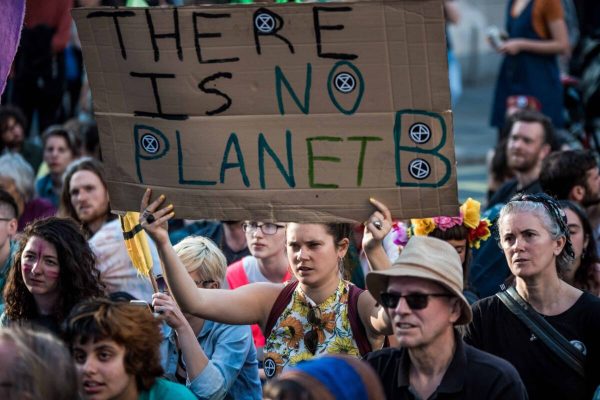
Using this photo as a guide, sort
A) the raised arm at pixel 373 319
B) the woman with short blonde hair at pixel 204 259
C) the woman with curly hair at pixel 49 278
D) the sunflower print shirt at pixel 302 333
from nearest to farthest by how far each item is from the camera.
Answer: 1. the raised arm at pixel 373 319
2. the sunflower print shirt at pixel 302 333
3. the woman with curly hair at pixel 49 278
4. the woman with short blonde hair at pixel 204 259

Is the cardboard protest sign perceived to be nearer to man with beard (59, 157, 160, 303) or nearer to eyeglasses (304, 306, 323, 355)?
eyeglasses (304, 306, 323, 355)

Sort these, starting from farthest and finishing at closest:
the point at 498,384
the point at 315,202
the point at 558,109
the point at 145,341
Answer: the point at 558,109 < the point at 315,202 < the point at 145,341 < the point at 498,384

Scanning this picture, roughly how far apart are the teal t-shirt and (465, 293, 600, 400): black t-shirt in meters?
1.41

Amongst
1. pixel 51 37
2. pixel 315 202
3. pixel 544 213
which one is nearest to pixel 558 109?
pixel 51 37

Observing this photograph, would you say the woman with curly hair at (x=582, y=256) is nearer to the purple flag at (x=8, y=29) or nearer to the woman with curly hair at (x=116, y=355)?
the woman with curly hair at (x=116, y=355)

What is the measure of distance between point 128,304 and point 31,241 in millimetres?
1319

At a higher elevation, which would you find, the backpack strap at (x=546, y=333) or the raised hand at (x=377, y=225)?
the raised hand at (x=377, y=225)

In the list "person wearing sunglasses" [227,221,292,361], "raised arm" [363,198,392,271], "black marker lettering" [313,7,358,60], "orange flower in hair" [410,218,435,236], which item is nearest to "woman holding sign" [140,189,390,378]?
"raised arm" [363,198,392,271]

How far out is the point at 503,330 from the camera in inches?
223

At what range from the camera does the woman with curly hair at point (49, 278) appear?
610cm

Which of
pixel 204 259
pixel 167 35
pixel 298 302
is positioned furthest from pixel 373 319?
pixel 167 35

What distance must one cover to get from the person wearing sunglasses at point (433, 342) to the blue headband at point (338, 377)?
0.74 m

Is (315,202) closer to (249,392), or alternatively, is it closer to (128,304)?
(128,304)

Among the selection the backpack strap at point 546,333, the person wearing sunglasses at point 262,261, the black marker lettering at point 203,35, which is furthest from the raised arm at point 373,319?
the person wearing sunglasses at point 262,261
